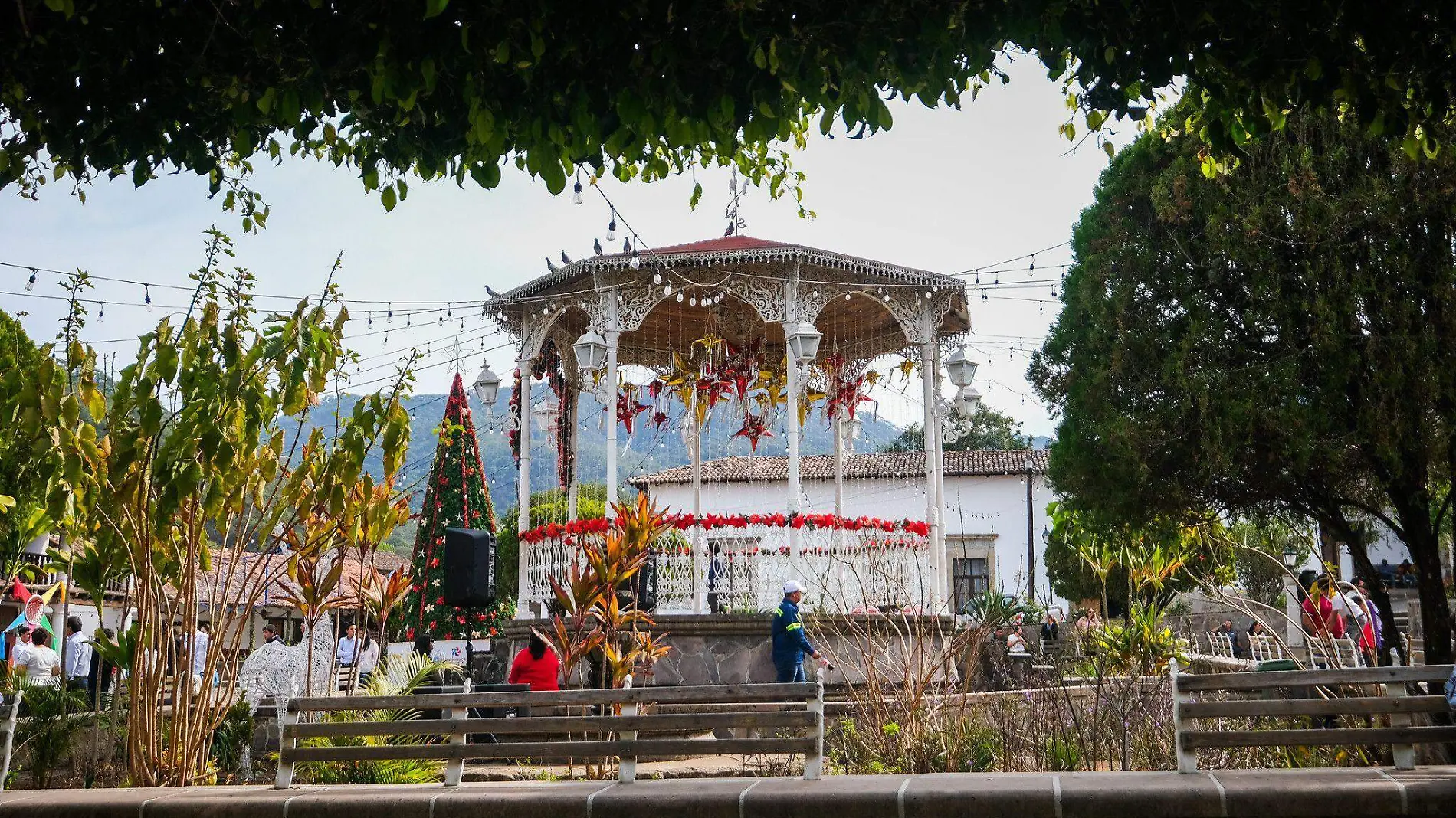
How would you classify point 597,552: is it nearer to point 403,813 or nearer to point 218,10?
point 403,813

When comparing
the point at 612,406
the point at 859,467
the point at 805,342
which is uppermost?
the point at 859,467

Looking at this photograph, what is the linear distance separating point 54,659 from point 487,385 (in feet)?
17.1

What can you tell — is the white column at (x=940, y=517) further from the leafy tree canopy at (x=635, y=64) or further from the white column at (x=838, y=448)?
the leafy tree canopy at (x=635, y=64)

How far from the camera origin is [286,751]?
6727mm

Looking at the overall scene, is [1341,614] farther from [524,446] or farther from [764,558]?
[524,446]

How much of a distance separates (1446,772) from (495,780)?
5.80 metres

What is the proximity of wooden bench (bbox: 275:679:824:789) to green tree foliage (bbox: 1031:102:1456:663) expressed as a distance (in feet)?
21.9

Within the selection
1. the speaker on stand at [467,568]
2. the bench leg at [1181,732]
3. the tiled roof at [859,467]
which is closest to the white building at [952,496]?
the tiled roof at [859,467]

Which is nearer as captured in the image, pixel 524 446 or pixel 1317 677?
pixel 1317 677

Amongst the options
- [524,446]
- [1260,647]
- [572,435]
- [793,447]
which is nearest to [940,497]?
[793,447]

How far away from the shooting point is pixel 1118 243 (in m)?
12.8

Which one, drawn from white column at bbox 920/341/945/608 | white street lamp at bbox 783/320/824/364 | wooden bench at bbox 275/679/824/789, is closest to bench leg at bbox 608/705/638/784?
wooden bench at bbox 275/679/824/789

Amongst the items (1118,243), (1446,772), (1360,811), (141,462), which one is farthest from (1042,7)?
(1118,243)

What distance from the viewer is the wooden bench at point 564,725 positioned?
6305 millimetres
